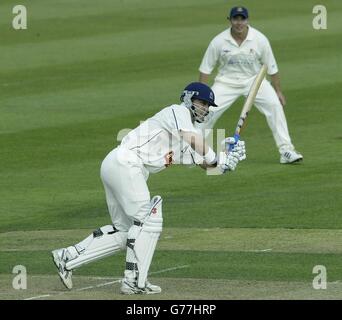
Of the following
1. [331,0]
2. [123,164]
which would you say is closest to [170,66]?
[331,0]

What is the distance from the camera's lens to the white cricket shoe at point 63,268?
1084cm

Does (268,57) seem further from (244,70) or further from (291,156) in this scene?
(291,156)

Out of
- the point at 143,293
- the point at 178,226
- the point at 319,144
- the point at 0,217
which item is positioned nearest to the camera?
the point at 143,293

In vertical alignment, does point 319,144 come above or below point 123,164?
below

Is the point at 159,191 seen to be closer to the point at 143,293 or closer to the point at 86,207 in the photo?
the point at 86,207

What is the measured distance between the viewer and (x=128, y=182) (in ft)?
35.1

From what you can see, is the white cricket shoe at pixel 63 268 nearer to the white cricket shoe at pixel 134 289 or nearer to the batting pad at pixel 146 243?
the white cricket shoe at pixel 134 289

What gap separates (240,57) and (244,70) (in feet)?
0.72

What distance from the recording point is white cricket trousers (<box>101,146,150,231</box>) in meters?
10.7

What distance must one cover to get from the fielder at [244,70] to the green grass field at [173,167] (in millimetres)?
521

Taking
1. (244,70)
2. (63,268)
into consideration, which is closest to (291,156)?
(244,70)

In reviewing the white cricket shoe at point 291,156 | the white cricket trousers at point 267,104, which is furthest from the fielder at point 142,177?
the white cricket trousers at point 267,104

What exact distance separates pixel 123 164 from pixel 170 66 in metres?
14.4

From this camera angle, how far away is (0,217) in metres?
14.9
